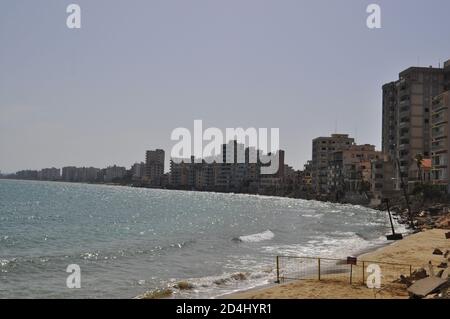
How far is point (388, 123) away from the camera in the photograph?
479ft

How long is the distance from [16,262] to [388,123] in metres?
128

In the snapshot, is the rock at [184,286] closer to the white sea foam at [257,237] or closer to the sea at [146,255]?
the sea at [146,255]

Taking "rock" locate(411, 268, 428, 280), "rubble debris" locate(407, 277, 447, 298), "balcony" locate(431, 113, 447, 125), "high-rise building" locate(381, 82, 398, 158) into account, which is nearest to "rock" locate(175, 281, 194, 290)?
"rock" locate(411, 268, 428, 280)

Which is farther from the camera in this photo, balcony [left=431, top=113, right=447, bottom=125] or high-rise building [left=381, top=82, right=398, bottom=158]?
high-rise building [left=381, top=82, right=398, bottom=158]

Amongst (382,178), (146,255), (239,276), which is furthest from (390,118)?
(239,276)

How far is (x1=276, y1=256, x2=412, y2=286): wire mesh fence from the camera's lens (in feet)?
84.9

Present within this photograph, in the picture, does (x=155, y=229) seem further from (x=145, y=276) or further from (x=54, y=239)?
(x=145, y=276)

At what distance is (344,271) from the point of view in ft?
95.2

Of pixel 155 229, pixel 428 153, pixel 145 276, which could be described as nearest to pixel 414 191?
pixel 428 153

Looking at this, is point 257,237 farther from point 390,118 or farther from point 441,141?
point 390,118

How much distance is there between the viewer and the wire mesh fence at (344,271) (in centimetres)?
2588

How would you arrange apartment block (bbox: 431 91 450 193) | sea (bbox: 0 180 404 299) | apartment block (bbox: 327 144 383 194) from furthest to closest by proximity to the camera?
1. apartment block (bbox: 327 144 383 194)
2. apartment block (bbox: 431 91 450 193)
3. sea (bbox: 0 180 404 299)

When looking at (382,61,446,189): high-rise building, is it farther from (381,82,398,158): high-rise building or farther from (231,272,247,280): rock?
(231,272,247,280): rock
